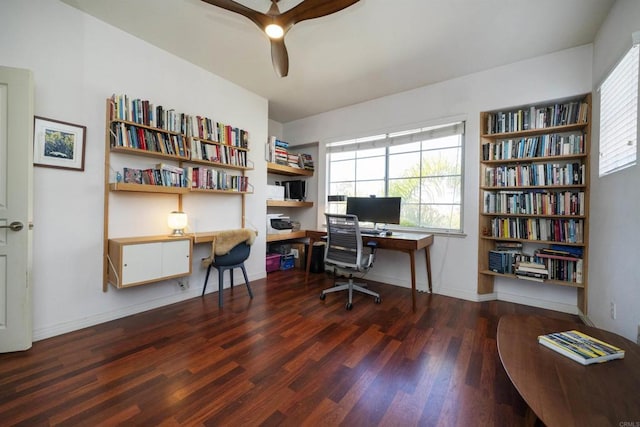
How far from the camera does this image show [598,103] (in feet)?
7.29

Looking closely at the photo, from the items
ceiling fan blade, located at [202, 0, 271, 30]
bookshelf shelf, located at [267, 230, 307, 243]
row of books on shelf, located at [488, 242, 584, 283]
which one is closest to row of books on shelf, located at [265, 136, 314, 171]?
bookshelf shelf, located at [267, 230, 307, 243]

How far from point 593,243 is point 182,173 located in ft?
13.2

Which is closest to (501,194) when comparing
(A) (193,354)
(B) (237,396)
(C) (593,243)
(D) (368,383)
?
(C) (593,243)

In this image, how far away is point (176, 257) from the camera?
8.22 ft

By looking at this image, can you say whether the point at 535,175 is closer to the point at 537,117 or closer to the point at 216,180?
the point at 537,117

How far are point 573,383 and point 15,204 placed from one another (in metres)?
3.35

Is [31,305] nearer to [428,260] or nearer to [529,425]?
[529,425]

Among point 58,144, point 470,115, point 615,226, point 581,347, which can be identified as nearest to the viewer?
point 581,347

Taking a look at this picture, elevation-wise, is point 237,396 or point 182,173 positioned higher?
point 182,173

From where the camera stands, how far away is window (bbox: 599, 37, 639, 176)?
1.64 metres

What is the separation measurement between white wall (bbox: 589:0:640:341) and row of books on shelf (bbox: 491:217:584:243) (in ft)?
0.63

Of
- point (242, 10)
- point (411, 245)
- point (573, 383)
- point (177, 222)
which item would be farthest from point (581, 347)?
point (177, 222)

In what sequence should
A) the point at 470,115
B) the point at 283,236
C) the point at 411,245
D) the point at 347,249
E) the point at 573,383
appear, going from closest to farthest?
the point at 573,383 < the point at 411,245 < the point at 347,249 < the point at 470,115 < the point at 283,236

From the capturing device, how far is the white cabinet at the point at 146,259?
2.16 metres
